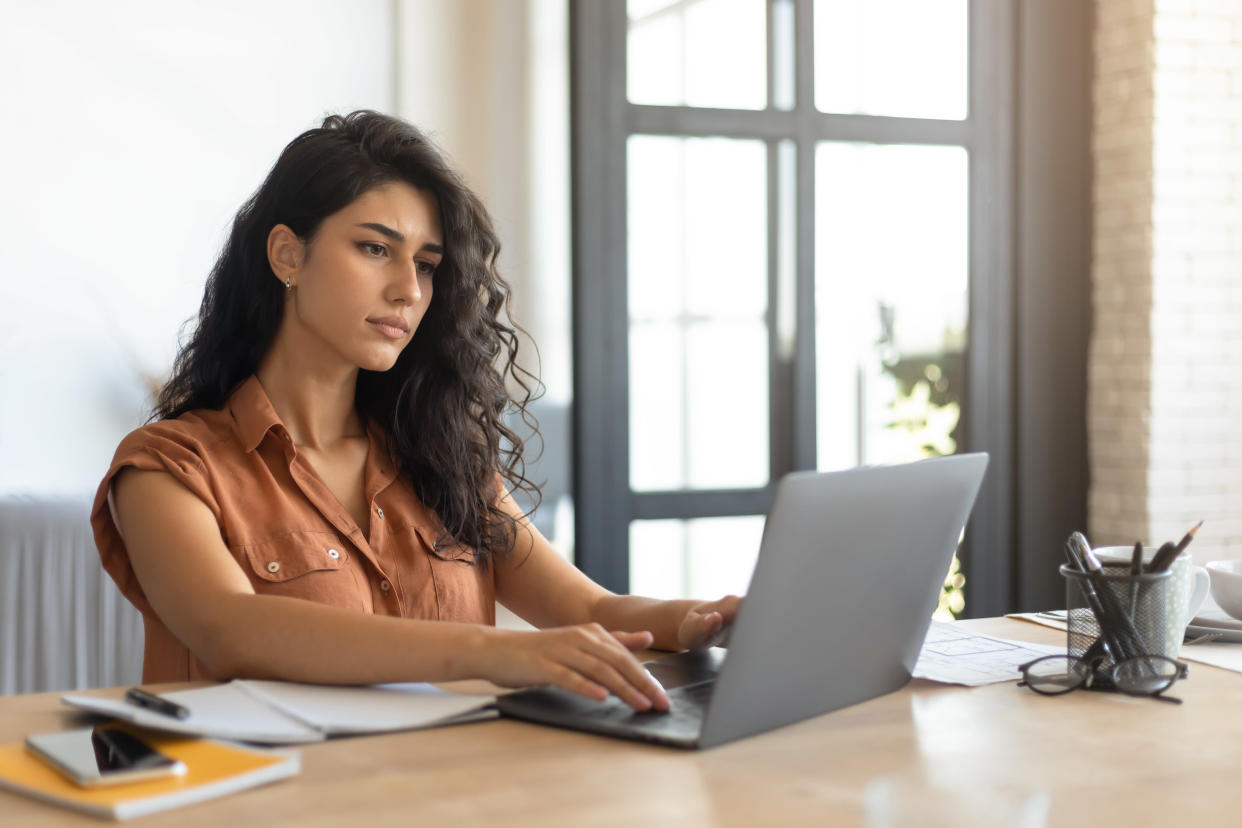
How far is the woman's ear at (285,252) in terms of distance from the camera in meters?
1.97

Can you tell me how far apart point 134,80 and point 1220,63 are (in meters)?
3.21

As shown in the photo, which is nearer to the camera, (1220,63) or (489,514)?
(489,514)

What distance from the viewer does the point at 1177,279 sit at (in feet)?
12.6

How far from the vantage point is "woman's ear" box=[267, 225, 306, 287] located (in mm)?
1972

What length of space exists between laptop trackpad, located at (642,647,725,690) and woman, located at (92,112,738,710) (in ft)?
0.10

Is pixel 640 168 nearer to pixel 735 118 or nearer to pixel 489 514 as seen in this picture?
pixel 735 118

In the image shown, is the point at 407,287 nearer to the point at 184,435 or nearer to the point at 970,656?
the point at 184,435

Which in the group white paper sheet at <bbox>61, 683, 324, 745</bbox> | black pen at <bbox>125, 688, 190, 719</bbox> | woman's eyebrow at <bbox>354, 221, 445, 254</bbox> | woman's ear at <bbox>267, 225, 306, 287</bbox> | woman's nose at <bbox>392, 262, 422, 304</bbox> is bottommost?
white paper sheet at <bbox>61, 683, 324, 745</bbox>

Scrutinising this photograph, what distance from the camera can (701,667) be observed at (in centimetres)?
145

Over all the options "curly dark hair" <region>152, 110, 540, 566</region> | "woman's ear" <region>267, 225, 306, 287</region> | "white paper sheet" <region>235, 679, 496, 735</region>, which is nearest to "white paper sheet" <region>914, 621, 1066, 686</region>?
"white paper sheet" <region>235, 679, 496, 735</region>

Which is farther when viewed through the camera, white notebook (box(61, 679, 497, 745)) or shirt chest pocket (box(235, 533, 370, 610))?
shirt chest pocket (box(235, 533, 370, 610))

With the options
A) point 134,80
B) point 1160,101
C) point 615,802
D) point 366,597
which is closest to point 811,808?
point 615,802

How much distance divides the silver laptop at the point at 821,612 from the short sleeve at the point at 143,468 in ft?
2.07

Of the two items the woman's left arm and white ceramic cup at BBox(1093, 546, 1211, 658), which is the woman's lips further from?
white ceramic cup at BBox(1093, 546, 1211, 658)
